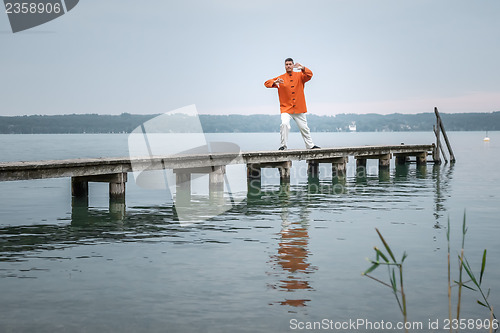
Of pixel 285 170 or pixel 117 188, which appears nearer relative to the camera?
pixel 117 188

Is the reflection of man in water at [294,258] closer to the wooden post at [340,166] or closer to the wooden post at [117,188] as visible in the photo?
the wooden post at [117,188]

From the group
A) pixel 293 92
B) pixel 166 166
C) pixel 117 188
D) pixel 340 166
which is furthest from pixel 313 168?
pixel 117 188

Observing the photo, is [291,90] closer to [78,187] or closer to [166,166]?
[166,166]

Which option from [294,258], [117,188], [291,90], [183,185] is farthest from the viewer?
[183,185]

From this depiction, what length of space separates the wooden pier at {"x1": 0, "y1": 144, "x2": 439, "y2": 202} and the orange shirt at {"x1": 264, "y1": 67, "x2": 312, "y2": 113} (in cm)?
126

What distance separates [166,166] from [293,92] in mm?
4815

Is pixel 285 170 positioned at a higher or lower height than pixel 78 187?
higher

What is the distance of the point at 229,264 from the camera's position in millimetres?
8766

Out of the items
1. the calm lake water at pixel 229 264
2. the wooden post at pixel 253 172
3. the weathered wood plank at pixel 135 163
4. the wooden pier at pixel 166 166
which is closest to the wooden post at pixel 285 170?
the wooden pier at pixel 166 166

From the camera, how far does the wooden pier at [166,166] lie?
13.2m

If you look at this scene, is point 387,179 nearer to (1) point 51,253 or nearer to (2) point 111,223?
(2) point 111,223

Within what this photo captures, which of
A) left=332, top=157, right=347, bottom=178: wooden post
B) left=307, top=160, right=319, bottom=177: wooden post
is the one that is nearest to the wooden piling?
left=332, top=157, right=347, bottom=178: wooden post

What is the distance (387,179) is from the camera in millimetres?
24016

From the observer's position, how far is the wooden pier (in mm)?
13172
